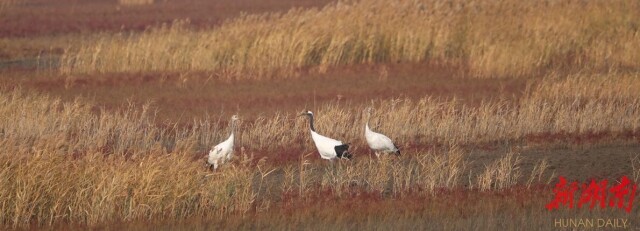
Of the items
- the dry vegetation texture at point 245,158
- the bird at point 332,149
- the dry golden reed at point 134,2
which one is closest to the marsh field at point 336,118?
the dry vegetation texture at point 245,158

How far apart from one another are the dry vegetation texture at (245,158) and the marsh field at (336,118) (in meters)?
0.04

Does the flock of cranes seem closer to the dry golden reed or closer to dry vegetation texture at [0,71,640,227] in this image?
dry vegetation texture at [0,71,640,227]

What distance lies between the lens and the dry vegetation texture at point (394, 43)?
25.8 metres

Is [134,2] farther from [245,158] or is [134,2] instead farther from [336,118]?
[245,158]

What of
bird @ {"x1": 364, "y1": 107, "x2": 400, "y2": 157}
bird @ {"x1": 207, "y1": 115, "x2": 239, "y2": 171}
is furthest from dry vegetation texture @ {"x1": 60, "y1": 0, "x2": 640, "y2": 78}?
bird @ {"x1": 207, "y1": 115, "x2": 239, "y2": 171}

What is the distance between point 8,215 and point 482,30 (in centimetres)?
1760

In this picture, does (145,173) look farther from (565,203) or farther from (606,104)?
(606,104)

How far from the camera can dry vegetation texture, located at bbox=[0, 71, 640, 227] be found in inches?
480

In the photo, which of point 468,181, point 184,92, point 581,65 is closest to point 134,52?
point 184,92

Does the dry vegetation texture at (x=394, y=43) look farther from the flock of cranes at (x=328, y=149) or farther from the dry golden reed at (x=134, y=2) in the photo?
the dry golden reed at (x=134, y=2)

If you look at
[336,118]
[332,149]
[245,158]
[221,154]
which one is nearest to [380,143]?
[332,149]

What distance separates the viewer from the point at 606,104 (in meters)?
19.6

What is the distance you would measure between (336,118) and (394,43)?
9.66 metres

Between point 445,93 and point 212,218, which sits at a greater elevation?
point 445,93
